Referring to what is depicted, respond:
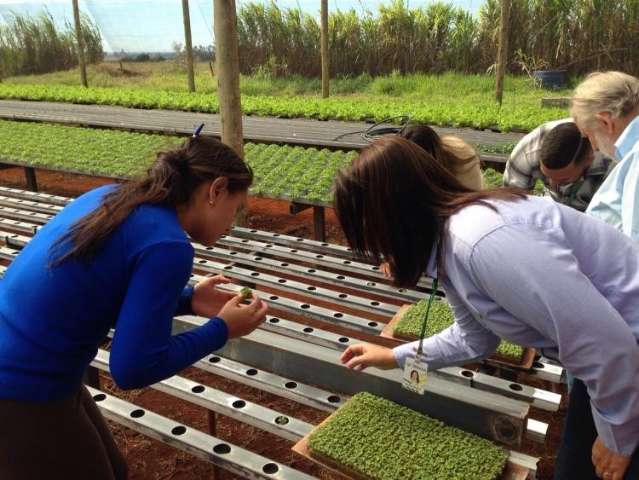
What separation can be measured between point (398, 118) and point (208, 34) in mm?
13668

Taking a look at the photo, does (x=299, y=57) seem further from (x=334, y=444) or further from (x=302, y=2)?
(x=334, y=444)

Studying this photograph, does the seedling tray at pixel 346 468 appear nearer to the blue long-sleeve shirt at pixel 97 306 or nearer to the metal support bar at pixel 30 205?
the blue long-sleeve shirt at pixel 97 306

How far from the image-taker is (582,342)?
1210 mm

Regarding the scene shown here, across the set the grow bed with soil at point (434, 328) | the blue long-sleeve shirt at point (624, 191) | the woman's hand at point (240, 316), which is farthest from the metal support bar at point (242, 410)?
the blue long-sleeve shirt at point (624, 191)

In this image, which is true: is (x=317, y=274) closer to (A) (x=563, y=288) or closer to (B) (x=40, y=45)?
(A) (x=563, y=288)

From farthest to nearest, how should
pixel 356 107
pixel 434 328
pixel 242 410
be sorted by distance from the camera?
pixel 356 107 → pixel 434 328 → pixel 242 410

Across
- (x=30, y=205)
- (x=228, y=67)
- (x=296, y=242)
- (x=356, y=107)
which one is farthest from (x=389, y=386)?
(x=356, y=107)

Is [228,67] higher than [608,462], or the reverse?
[228,67]

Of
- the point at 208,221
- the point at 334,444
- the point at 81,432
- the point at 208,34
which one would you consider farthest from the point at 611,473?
the point at 208,34

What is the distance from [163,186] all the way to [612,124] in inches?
58.7

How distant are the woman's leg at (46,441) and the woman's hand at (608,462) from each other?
4.41ft

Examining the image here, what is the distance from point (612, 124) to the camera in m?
1.96

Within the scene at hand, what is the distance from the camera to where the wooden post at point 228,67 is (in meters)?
4.18

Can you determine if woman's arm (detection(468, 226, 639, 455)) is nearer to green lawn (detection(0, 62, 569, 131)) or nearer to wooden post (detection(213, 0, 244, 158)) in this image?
wooden post (detection(213, 0, 244, 158))
